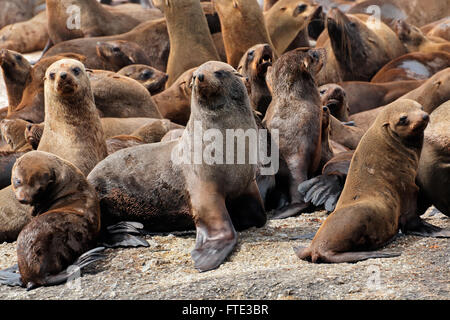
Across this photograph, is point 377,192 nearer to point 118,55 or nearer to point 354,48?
point 354,48

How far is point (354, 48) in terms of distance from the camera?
444 inches

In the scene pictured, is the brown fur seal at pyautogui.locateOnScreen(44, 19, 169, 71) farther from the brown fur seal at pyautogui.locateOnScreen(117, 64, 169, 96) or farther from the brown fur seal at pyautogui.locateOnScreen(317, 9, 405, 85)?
the brown fur seal at pyautogui.locateOnScreen(317, 9, 405, 85)

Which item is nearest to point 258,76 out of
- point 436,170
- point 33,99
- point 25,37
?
point 436,170

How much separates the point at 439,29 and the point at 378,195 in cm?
768

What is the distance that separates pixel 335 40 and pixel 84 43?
11.2 feet

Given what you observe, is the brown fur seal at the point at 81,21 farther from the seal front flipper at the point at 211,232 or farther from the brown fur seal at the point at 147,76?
the seal front flipper at the point at 211,232

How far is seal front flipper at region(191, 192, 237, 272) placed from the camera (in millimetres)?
5426

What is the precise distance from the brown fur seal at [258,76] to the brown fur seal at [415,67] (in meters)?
2.86

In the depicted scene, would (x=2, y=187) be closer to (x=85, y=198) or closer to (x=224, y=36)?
(x=85, y=198)

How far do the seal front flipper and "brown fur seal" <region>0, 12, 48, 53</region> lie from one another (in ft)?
31.1

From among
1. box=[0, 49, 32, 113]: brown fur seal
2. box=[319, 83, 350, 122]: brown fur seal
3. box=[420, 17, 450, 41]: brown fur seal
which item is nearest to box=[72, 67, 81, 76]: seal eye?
box=[319, 83, 350, 122]: brown fur seal

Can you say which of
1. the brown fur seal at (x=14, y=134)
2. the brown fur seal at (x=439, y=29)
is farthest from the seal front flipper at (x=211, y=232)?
the brown fur seal at (x=439, y=29)

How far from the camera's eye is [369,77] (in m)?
11.4

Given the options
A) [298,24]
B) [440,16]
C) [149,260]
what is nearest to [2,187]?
[149,260]
